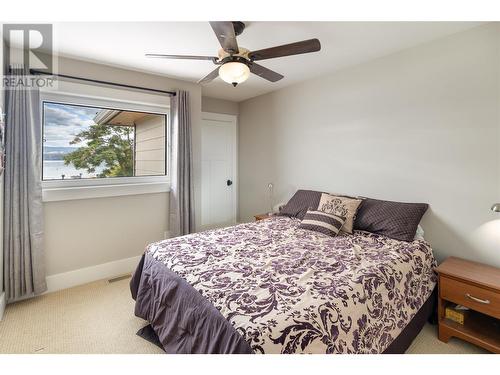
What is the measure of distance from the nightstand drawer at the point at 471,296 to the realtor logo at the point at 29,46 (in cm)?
364

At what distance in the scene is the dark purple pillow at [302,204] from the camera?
2986 millimetres

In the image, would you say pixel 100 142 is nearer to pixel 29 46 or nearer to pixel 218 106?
pixel 29 46

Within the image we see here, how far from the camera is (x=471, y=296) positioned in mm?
1761

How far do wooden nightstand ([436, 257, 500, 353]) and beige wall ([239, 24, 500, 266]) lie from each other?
0.34m

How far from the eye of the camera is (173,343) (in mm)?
1545

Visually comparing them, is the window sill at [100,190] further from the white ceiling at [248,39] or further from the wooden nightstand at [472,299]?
the wooden nightstand at [472,299]

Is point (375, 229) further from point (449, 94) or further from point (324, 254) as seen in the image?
point (449, 94)

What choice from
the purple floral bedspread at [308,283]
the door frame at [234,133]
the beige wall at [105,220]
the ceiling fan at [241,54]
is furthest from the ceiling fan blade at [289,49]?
the door frame at [234,133]

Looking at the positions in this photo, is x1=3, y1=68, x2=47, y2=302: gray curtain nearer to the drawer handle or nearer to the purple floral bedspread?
the purple floral bedspread

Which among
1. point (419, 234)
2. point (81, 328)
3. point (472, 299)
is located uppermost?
point (419, 234)

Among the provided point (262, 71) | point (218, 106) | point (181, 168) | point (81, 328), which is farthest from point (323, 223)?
point (218, 106)

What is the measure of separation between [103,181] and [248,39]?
220cm
